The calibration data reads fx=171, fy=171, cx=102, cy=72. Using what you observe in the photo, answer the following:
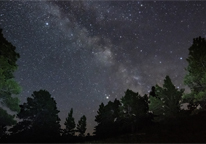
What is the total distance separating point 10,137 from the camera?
97.5 feet

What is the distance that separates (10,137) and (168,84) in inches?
1140

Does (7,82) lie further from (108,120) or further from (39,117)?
(108,120)

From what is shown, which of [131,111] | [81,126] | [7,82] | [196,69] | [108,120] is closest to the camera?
[7,82]

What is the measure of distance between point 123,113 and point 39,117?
18.1 m

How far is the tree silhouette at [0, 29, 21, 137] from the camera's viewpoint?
41.8 ft

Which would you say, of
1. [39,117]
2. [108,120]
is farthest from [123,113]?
[39,117]

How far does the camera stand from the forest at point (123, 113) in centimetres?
1357

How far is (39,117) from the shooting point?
32.1m

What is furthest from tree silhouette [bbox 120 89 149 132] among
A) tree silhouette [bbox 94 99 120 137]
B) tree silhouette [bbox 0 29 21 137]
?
tree silhouette [bbox 0 29 21 137]

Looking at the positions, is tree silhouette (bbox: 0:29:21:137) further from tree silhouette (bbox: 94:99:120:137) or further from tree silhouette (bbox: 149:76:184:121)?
tree silhouette (bbox: 94:99:120:137)

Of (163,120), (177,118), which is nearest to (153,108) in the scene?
(163,120)

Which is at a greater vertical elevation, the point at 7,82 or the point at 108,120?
the point at 7,82

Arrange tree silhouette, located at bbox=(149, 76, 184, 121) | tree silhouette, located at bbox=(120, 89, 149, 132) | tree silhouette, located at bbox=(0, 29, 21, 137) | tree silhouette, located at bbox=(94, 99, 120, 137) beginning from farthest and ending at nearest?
tree silhouette, located at bbox=(94, 99, 120, 137)
tree silhouette, located at bbox=(120, 89, 149, 132)
tree silhouette, located at bbox=(149, 76, 184, 121)
tree silhouette, located at bbox=(0, 29, 21, 137)

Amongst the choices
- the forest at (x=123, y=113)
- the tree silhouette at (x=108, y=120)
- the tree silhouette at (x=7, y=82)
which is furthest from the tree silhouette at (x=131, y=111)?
the tree silhouette at (x=7, y=82)
